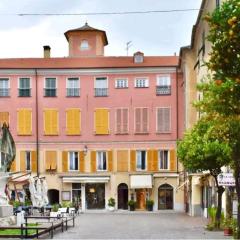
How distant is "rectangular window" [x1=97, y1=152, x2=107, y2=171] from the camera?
224ft

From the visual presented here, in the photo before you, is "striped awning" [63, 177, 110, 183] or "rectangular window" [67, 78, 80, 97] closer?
"striped awning" [63, 177, 110, 183]

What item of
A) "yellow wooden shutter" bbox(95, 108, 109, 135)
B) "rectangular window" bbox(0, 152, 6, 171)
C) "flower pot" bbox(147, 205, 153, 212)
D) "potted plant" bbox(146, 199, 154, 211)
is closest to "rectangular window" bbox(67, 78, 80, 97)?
"yellow wooden shutter" bbox(95, 108, 109, 135)

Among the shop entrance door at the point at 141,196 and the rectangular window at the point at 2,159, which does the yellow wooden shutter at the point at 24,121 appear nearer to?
the shop entrance door at the point at 141,196

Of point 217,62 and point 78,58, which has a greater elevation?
point 78,58

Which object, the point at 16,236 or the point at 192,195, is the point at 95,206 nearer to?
the point at 192,195

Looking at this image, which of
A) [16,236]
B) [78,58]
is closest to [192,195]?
[78,58]

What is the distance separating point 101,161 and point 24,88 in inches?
368

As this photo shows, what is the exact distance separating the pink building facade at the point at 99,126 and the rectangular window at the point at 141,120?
3.4 inches

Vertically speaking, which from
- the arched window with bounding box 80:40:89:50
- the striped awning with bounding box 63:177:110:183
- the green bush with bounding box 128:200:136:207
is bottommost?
the green bush with bounding box 128:200:136:207

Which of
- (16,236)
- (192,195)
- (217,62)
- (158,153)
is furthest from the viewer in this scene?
(158,153)

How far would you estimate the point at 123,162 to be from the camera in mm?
A: 68125

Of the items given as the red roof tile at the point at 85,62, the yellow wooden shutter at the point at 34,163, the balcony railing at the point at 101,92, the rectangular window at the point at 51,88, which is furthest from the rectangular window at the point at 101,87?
the yellow wooden shutter at the point at 34,163

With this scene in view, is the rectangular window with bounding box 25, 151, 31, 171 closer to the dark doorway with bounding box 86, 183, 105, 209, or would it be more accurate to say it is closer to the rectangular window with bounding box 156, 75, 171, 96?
the dark doorway with bounding box 86, 183, 105, 209

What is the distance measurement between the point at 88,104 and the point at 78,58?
5192 mm
